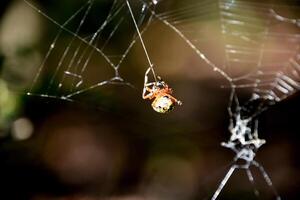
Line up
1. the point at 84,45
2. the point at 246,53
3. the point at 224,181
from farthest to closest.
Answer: the point at 246,53 < the point at 224,181 < the point at 84,45

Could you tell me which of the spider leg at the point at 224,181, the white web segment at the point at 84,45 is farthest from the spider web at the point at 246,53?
the white web segment at the point at 84,45

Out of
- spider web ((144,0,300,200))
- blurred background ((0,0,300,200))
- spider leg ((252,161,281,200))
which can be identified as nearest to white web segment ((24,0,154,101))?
blurred background ((0,0,300,200))

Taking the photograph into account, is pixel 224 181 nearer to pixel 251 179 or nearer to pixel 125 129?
pixel 251 179

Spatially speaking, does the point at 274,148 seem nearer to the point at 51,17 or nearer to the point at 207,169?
the point at 207,169

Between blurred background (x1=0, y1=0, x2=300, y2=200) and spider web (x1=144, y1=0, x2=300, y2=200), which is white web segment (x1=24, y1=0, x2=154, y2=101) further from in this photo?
spider web (x1=144, y1=0, x2=300, y2=200)

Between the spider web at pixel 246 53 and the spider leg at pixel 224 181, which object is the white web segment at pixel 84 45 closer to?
the spider web at pixel 246 53

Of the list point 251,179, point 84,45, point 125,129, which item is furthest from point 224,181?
point 84,45
